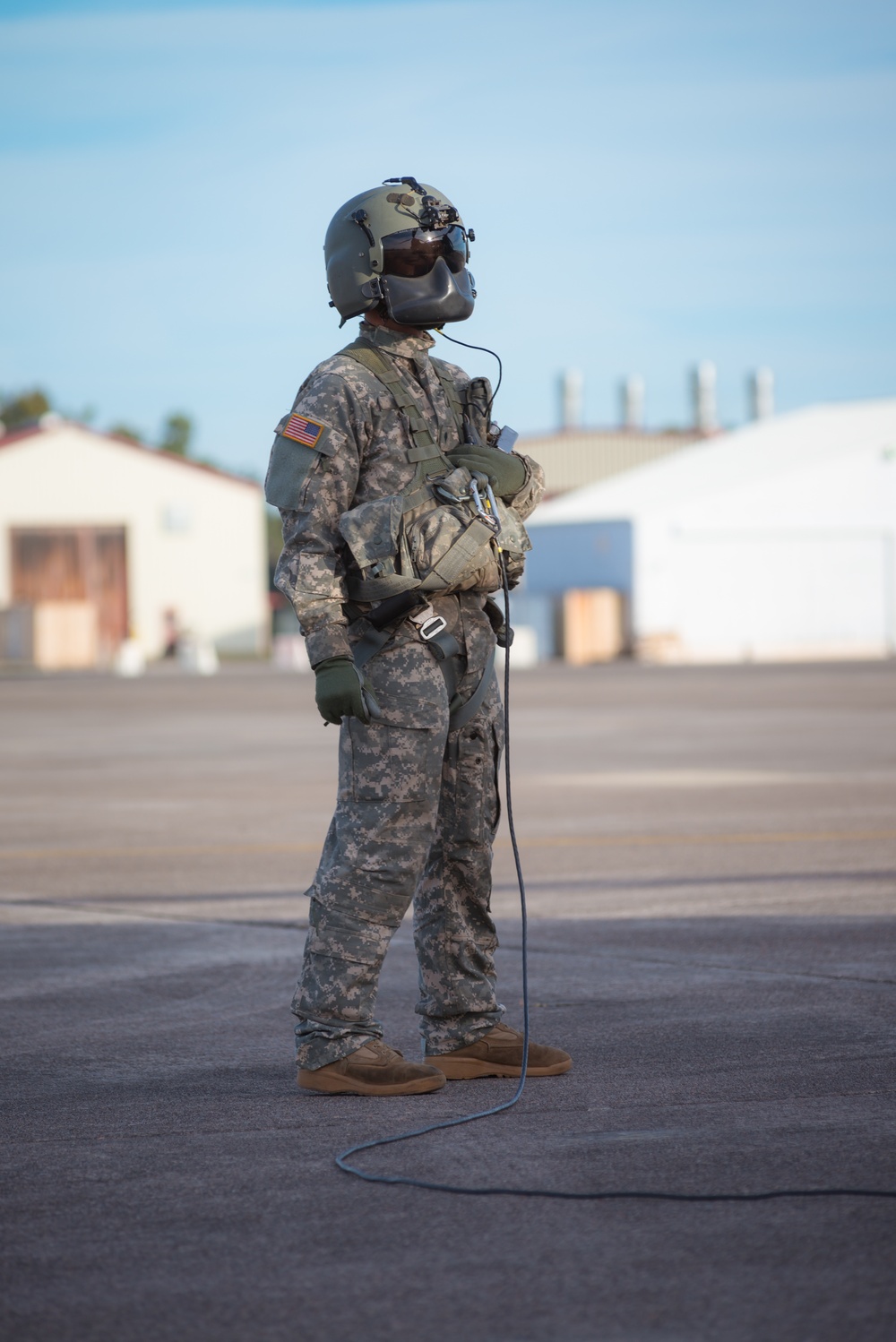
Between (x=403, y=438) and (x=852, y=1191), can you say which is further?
(x=403, y=438)

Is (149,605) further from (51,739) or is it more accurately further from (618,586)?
(51,739)

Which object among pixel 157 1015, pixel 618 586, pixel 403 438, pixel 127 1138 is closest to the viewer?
pixel 127 1138

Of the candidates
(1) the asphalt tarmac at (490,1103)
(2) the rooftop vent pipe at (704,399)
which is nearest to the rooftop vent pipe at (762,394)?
(2) the rooftop vent pipe at (704,399)

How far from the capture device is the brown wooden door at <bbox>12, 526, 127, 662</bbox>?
5141cm

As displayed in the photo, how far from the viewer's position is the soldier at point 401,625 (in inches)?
183

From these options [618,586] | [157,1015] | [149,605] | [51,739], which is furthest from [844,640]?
[157,1015]

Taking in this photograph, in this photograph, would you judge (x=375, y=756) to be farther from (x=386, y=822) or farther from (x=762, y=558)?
(x=762, y=558)

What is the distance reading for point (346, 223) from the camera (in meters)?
4.86

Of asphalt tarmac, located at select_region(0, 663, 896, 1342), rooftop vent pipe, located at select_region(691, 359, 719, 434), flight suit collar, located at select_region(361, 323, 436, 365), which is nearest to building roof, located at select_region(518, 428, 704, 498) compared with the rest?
rooftop vent pipe, located at select_region(691, 359, 719, 434)

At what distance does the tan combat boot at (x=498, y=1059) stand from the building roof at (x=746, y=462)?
1605 inches

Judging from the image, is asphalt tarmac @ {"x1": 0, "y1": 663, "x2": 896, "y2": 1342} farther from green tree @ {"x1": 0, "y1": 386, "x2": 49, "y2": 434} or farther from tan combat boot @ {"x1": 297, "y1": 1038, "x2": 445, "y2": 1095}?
green tree @ {"x1": 0, "y1": 386, "x2": 49, "y2": 434}

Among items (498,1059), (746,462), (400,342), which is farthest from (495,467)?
(746,462)

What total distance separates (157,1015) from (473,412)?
7.41 ft

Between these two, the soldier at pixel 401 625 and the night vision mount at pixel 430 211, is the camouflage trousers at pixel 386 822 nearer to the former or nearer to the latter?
the soldier at pixel 401 625
